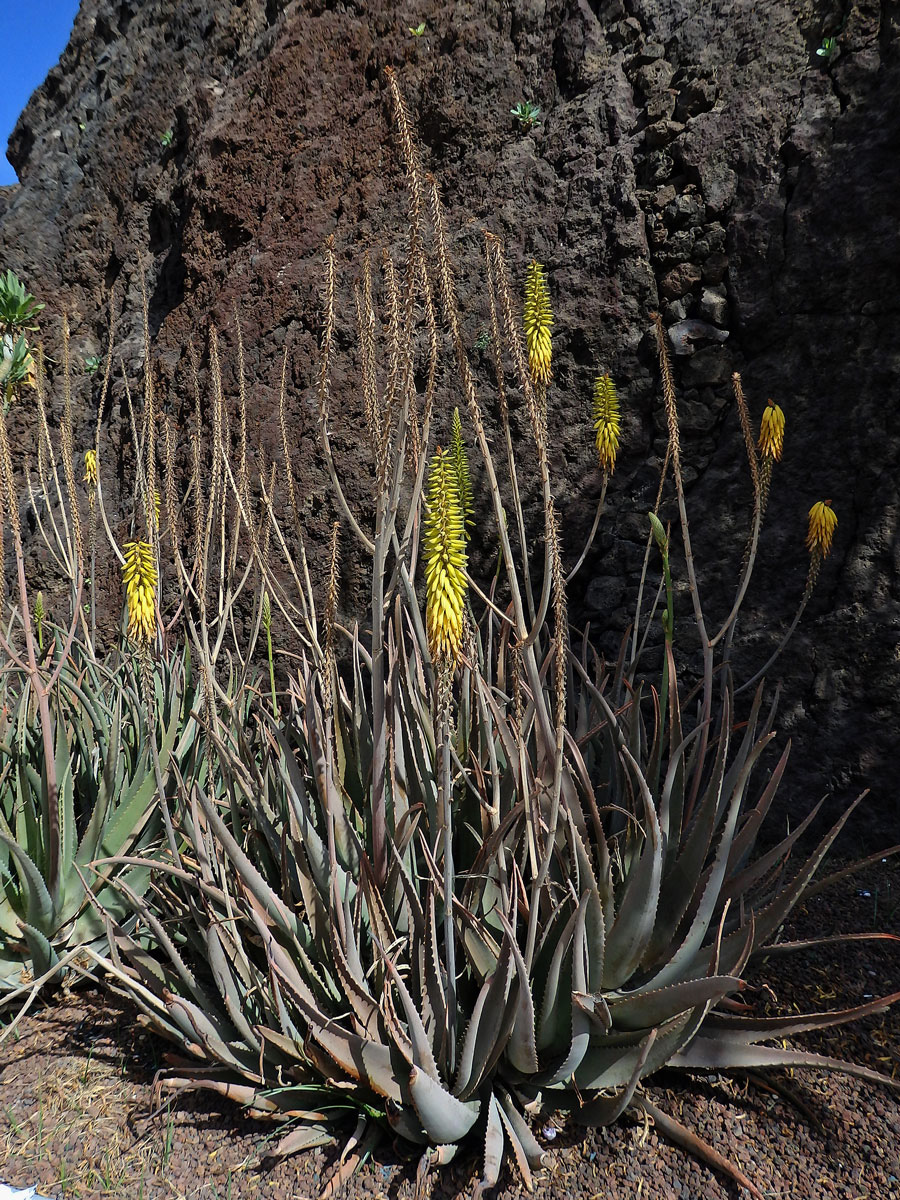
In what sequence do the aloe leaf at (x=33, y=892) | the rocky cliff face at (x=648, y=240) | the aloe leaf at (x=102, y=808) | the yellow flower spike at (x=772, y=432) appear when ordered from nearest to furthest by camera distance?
the aloe leaf at (x=33, y=892)
the yellow flower spike at (x=772, y=432)
the aloe leaf at (x=102, y=808)
the rocky cliff face at (x=648, y=240)

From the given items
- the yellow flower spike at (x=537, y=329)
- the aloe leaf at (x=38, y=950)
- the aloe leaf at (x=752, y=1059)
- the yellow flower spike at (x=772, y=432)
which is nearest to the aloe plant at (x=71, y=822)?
the aloe leaf at (x=38, y=950)

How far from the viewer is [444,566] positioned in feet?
4.78

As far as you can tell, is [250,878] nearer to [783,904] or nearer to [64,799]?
[64,799]

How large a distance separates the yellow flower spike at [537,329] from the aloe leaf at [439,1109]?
58.3 inches

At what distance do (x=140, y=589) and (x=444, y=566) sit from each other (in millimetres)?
907

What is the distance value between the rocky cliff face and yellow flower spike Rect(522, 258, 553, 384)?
1.79 metres

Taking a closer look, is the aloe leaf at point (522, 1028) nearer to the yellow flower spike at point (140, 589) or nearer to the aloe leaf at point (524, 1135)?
the aloe leaf at point (524, 1135)

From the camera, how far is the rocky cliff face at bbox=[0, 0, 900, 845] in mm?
3072

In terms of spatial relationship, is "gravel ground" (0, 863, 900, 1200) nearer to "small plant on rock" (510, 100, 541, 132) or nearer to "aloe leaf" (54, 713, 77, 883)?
"aloe leaf" (54, 713, 77, 883)

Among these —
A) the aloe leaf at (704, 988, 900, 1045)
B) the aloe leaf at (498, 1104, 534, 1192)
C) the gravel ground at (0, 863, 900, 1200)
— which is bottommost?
the gravel ground at (0, 863, 900, 1200)

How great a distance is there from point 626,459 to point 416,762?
83.1 inches

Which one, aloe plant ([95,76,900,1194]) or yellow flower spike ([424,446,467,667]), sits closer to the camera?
yellow flower spike ([424,446,467,667])

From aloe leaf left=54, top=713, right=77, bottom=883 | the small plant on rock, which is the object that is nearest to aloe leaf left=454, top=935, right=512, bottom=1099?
aloe leaf left=54, top=713, right=77, bottom=883

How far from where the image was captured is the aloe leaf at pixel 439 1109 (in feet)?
4.95
